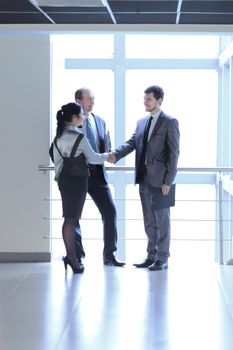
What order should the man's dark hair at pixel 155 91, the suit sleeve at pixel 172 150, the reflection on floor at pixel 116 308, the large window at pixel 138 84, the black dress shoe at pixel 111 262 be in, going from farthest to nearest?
the large window at pixel 138 84 → the black dress shoe at pixel 111 262 → the man's dark hair at pixel 155 91 → the suit sleeve at pixel 172 150 → the reflection on floor at pixel 116 308

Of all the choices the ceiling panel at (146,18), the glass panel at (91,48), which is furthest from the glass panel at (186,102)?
the ceiling panel at (146,18)

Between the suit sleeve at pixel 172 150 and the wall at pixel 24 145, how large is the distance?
115 cm

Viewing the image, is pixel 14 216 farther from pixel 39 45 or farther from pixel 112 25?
pixel 112 25

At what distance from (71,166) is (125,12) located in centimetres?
126

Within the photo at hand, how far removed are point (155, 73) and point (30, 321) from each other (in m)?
8.04

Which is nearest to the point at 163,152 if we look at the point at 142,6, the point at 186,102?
the point at 142,6

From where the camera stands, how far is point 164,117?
5734 millimetres

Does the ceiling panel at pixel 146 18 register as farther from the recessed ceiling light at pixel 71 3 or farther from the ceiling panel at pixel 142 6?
the recessed ceiling light at pixel 71 3

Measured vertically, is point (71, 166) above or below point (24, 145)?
below

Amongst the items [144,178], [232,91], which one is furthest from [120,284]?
[232,91]

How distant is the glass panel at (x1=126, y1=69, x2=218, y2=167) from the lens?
11.8 m

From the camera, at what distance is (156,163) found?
5.71m

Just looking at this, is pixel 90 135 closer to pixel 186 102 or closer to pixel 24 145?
pixel 24 145

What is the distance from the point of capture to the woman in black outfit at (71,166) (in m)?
5.52
